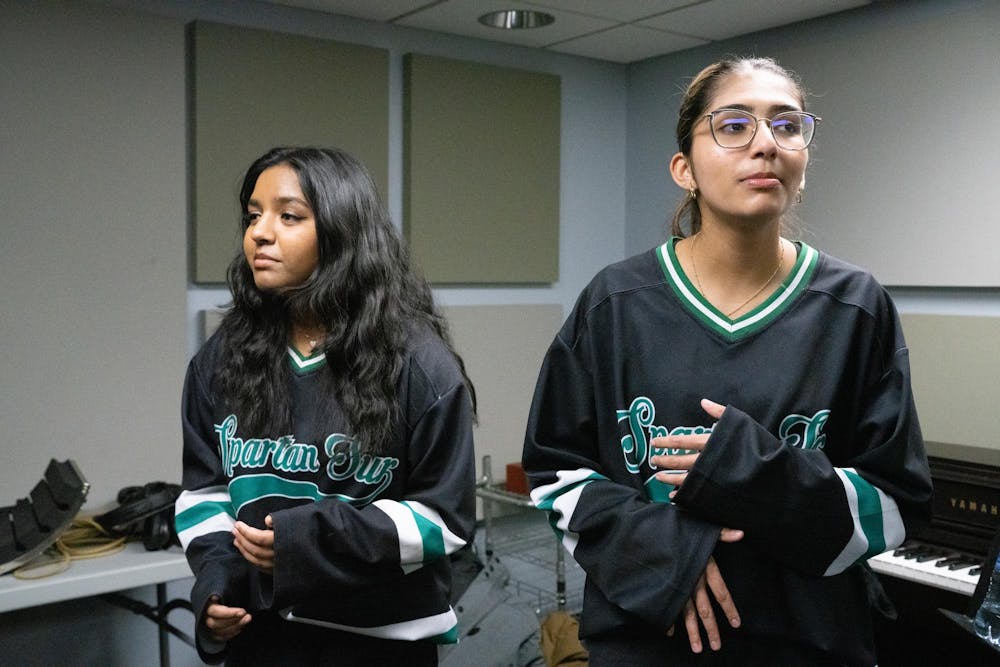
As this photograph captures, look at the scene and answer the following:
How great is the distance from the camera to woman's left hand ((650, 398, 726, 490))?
1221mm

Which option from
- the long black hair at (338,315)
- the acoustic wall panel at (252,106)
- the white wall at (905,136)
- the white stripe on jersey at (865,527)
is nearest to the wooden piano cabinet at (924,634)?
the white wall at (905,136)

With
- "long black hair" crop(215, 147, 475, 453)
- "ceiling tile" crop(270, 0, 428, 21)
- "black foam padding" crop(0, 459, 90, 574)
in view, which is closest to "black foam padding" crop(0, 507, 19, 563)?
"black foam padding" crop(0, 459, 90, 574)

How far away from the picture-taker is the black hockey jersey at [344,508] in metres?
1.46

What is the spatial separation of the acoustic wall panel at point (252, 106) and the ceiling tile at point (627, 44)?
864 mm

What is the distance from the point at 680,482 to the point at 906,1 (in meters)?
2.76

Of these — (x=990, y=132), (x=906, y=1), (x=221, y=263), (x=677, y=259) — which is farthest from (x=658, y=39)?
(x=677, y=259)

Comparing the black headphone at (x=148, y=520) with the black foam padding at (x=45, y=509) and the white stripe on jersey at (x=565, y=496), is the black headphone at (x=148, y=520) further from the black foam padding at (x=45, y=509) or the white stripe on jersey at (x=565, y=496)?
the white stripe on jersey at (x=565, y=496)

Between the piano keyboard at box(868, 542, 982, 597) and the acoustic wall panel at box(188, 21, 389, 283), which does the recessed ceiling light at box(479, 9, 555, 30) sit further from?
the piano keyboard at box(868, 542, 982, 597)

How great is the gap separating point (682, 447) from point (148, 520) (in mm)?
1909

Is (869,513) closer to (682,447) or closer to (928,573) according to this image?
(682,447)

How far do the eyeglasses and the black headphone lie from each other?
75.8 inches

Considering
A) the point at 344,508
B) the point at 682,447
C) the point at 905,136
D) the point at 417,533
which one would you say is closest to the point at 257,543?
the point at 344,508

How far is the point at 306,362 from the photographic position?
1.62 m

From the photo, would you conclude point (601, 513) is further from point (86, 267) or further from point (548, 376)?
point (86, 267)
